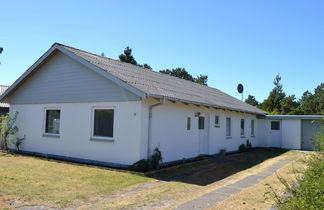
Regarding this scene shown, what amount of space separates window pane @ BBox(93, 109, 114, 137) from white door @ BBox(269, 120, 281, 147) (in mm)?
15592

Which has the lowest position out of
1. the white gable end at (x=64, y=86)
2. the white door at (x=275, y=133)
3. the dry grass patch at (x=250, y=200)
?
the dry grass patch at (x=250, y=200)

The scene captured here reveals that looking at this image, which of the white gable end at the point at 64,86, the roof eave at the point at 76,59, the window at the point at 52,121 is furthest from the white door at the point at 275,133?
the window at the point at 52,121

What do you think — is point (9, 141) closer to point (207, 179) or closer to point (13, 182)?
point (13, 182)

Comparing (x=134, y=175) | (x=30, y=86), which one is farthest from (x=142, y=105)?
(x=30, y=86)

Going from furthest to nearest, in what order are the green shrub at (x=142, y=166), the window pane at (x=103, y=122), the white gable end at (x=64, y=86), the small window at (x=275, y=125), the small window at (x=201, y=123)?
the small window at (x=275, y=125) < the small window at (x=201, y=123) < the white gable end at (x=64, y=86) < the window pane at (x=103, y=122) < the green shrub at (x=142, y=166)

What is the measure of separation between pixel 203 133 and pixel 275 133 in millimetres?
10646

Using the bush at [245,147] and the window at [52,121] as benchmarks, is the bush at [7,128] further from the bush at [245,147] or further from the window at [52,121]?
the bush at [245,147]

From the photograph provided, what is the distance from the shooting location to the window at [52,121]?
14.0 m

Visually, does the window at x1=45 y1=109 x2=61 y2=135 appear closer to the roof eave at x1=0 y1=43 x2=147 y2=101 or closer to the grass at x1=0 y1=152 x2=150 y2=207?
the roof eave at x1=0 y1=43 x2=147 y2=101

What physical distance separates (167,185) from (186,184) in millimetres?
575

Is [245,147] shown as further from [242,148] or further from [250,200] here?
[250,200]

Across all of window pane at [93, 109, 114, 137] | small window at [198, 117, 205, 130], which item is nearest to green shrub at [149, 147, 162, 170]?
window pane at [93, 109, 114, 137]

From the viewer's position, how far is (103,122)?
12016mm

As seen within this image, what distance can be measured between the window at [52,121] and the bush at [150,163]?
17.3ft
